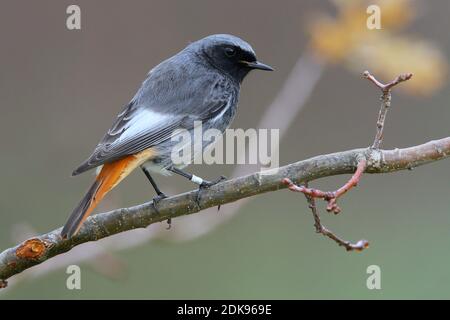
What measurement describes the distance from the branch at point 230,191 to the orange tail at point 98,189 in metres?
0.04

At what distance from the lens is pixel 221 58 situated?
4125mm

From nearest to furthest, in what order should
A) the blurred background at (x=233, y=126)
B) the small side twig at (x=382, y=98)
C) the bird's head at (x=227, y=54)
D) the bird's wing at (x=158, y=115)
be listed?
1. the small side twig at (x=382, y=98)
2. the bird's wing at (x=158, y=115)
3. the bird's head at (x=227, y=54)
4. the blurred background at (x=233, y=126)

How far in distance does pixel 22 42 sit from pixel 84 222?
10.2 ft

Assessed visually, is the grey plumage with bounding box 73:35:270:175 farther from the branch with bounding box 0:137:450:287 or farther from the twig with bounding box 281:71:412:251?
the twig with bounding box 281:71:412:251

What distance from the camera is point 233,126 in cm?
534

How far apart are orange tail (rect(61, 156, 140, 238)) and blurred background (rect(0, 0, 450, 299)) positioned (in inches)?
50.7

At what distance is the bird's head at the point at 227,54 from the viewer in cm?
409

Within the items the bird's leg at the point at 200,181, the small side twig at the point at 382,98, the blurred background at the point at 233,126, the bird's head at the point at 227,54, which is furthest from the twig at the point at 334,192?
the blurred background at the point at 233,126

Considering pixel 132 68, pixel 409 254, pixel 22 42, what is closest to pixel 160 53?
pixel 132 68

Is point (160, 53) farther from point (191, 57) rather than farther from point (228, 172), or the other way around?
point (191, 57)

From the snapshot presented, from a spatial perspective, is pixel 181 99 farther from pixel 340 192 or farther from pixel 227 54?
pixel 340 192

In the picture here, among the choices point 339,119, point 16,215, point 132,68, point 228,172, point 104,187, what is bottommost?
point 104,187

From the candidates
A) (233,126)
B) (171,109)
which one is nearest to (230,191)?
(171,109)

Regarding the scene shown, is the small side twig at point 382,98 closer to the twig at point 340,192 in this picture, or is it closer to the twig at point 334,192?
the twig at point 340,192
